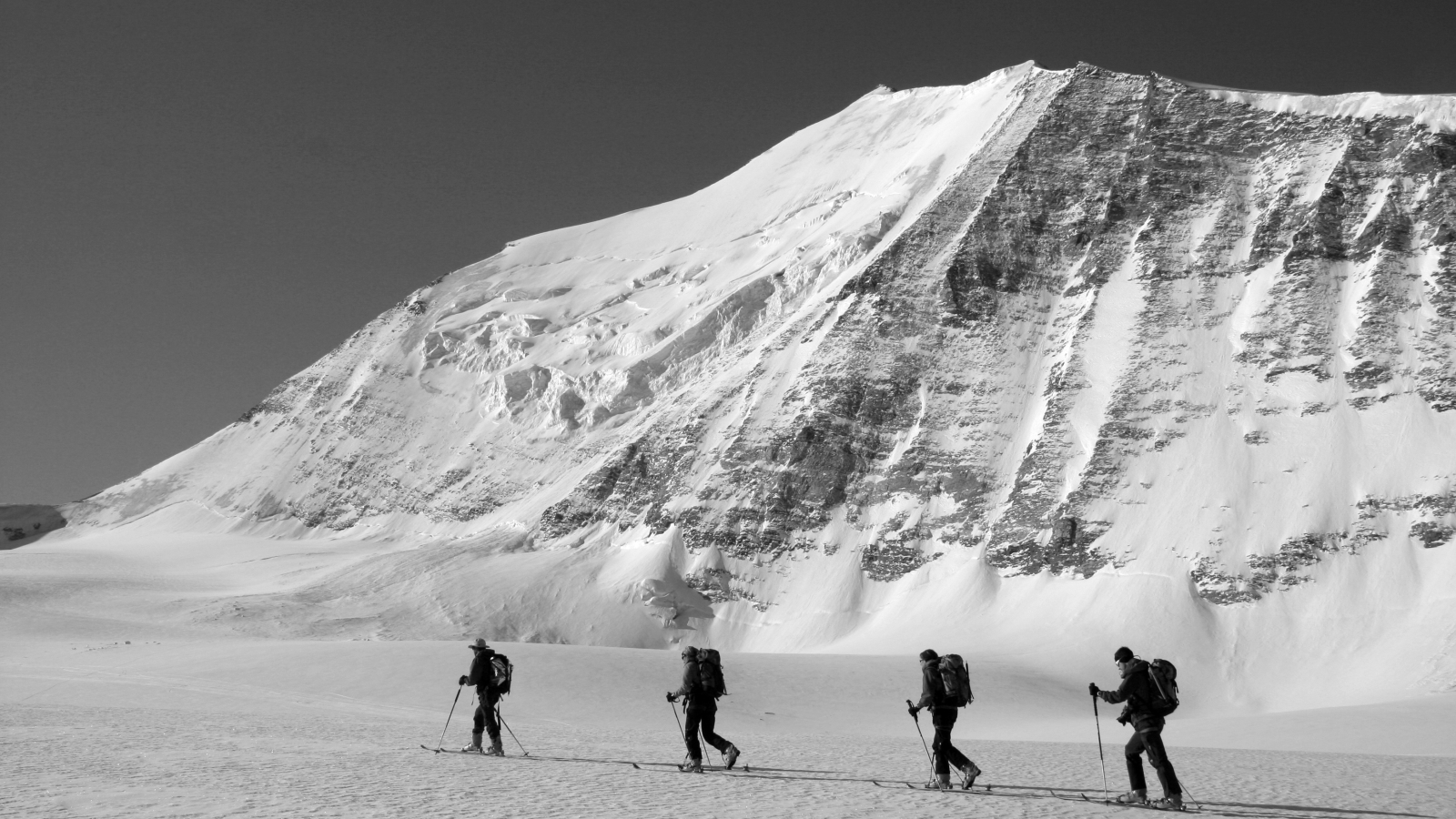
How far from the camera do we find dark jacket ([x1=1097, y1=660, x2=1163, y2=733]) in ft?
46.3

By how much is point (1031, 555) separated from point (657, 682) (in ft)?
102

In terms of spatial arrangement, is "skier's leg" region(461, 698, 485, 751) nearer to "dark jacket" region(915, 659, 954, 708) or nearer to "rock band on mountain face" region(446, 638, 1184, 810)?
"rock band on mountain face" region(446, 638, 1184, 810)

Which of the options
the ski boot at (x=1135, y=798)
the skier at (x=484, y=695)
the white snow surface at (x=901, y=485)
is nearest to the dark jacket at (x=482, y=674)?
the skier at (x=484, y=695)

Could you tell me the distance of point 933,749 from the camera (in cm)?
1558

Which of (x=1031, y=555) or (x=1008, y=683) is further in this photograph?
(x=1031, y=555)

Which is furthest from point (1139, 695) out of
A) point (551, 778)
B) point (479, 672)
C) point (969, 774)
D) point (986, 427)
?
point (986, 427)

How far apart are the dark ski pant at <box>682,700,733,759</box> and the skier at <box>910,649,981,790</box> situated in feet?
9.40

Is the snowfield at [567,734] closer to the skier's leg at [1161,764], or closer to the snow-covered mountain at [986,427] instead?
the skier's leg at [1161,764]

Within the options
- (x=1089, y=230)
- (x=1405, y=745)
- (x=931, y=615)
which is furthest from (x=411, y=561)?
(x=1405, y=745)

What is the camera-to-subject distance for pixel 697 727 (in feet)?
55.3

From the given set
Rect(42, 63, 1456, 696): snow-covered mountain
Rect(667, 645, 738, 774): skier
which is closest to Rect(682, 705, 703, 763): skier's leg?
Rect(667, 645, 738, 774): skier

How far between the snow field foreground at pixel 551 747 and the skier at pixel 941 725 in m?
0.51

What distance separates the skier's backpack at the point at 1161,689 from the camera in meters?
14.1

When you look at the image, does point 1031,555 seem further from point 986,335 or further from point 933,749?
point 933,749
